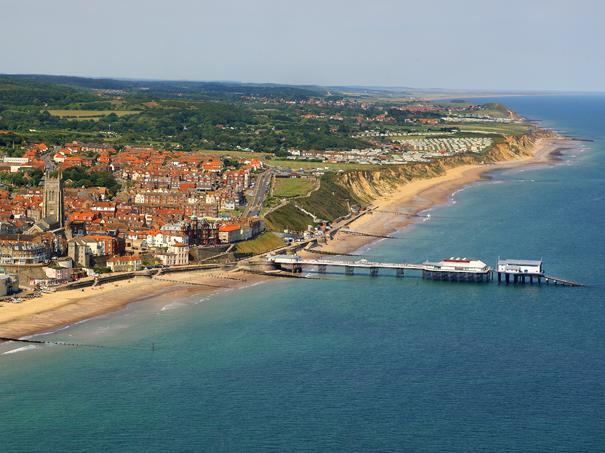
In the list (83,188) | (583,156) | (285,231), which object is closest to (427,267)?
(285,231)

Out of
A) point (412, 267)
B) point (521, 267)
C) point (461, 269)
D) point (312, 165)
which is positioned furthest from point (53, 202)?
point (312, 165)

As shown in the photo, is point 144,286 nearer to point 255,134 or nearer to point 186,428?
point 186,428

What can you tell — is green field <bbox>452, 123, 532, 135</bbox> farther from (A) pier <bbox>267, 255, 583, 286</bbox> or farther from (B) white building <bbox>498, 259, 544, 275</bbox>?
(B) white building <bbox>498, 259, 544, 275</bbox>

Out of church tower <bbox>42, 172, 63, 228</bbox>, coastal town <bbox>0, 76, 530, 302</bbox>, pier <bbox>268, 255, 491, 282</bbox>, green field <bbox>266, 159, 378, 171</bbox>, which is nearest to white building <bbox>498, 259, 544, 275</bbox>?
pier <bbox>268, 255, 491, 282</bbox>

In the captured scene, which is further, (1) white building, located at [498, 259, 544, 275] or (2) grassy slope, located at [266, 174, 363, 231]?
(2) grassy slope, located at [266, 174, 363, 231]

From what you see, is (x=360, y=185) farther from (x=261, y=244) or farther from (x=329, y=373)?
(x=329, y=373)

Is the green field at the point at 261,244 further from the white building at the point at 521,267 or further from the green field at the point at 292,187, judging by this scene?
the green field at the point at 292,187
